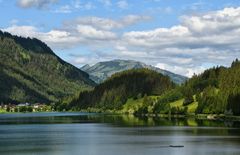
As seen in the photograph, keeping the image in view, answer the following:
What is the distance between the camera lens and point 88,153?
107750 millimetres

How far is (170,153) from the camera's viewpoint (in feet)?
349

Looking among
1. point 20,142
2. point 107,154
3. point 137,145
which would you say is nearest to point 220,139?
point 137,145

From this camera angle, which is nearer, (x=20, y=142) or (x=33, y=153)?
(x=33, y=153)

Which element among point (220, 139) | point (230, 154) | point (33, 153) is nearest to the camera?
point (230, 154)

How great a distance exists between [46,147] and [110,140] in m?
23.7

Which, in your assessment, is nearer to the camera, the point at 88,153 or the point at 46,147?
the point at 88,153

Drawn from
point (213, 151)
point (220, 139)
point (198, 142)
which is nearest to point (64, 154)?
point (213, 151)

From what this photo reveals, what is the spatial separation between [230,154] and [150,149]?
779 inches

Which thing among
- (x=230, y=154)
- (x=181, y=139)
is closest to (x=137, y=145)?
(x=181, y=139)

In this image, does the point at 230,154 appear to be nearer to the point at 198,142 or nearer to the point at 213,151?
the point at 213,151

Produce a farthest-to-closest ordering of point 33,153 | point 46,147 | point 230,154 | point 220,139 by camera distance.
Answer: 1. point 220,139
2. point 46,147
3. point 33,153
4. point 230,154

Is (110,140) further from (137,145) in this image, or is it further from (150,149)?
(150,149)

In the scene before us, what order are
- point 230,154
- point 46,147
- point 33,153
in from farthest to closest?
1. point 46,147
2. point 33,153
3. point 230,154

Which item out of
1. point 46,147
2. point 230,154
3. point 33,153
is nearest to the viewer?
point 230,154
